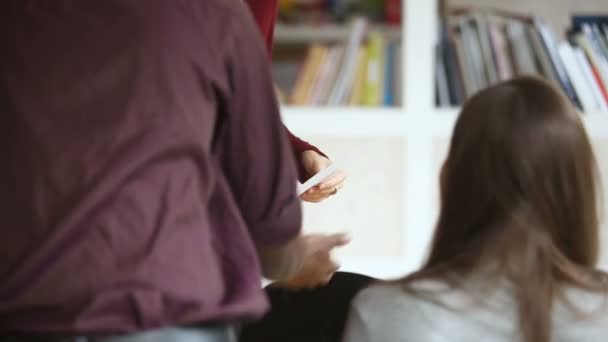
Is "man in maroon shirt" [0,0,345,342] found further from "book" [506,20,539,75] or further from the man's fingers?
"book" [506,20,539,75]

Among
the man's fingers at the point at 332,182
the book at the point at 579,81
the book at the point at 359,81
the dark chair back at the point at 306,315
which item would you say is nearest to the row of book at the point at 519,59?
the book at the point at 579,81

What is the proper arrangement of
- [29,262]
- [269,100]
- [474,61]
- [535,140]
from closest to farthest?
[29,262] < [269,100] < [535,140] < [474,61]

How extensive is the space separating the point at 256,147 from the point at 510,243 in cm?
35

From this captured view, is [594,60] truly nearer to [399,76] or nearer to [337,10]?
[399,76]

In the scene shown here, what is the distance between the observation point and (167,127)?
2.97 feet

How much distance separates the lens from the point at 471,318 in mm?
1072

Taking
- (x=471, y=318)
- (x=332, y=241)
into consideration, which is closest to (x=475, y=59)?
(x=332, y=241)

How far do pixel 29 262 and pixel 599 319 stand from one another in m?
0.66

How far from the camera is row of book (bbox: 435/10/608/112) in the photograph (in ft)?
8.06

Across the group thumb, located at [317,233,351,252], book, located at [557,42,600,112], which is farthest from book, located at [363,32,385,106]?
thumb, located at [317,233,351,252]

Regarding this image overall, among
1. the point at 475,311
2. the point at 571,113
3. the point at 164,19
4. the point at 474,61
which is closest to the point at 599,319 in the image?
the point at 475,311

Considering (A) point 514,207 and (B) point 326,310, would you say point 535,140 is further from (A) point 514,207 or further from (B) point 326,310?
(B) point 326,310

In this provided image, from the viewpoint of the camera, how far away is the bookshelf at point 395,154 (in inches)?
96.7

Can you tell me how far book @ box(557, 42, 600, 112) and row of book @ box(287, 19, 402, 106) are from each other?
455 millimetres
